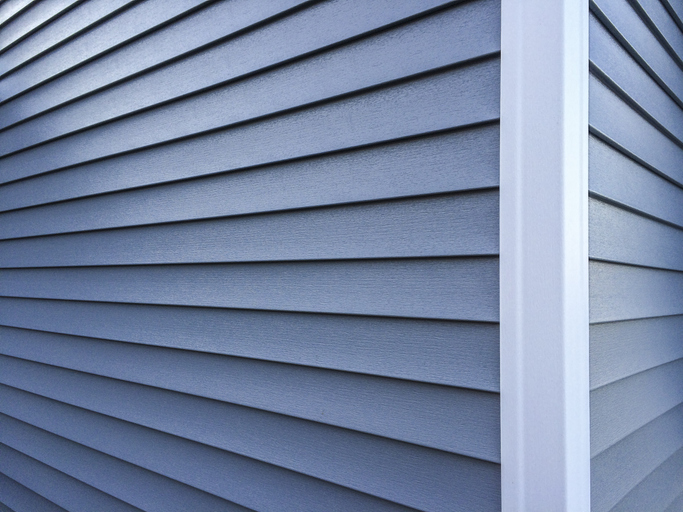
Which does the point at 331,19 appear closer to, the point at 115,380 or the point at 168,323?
the point at 168,323

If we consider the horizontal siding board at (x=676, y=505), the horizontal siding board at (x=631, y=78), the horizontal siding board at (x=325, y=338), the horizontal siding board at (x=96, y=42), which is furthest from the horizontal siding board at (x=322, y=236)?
the horizontal siding board at (x=676, y=505)

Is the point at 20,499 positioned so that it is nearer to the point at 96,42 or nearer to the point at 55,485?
the point at 55,485

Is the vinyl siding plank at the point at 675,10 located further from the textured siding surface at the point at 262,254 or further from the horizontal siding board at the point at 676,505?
the horizontal siding board at the point at 676,505

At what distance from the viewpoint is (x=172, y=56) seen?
1.76m

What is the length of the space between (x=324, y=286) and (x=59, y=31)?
1.76 metres

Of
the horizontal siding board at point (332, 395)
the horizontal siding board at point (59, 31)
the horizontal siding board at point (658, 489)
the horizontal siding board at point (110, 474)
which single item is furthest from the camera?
the horizontal siding board at point (59, 31)

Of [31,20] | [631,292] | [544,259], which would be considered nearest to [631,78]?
[631,292]

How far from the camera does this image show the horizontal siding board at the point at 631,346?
1.13 m

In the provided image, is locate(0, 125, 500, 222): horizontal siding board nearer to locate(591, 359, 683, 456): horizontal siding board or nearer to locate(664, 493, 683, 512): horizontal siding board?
locate(591, 359, 683, 456): horizontal siding board

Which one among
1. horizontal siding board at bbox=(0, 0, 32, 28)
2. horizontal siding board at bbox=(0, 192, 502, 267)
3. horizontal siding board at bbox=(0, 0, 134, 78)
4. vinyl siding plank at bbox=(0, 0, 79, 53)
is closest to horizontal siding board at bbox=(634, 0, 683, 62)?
horizontal siding board at bbox=(0, 192, 502, 267)

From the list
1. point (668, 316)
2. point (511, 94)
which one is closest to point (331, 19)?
point (511, 94)

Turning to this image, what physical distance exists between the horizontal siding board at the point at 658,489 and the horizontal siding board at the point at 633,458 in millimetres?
19

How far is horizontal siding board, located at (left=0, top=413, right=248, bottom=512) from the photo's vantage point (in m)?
1.73

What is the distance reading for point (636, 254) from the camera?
1.36 meters
